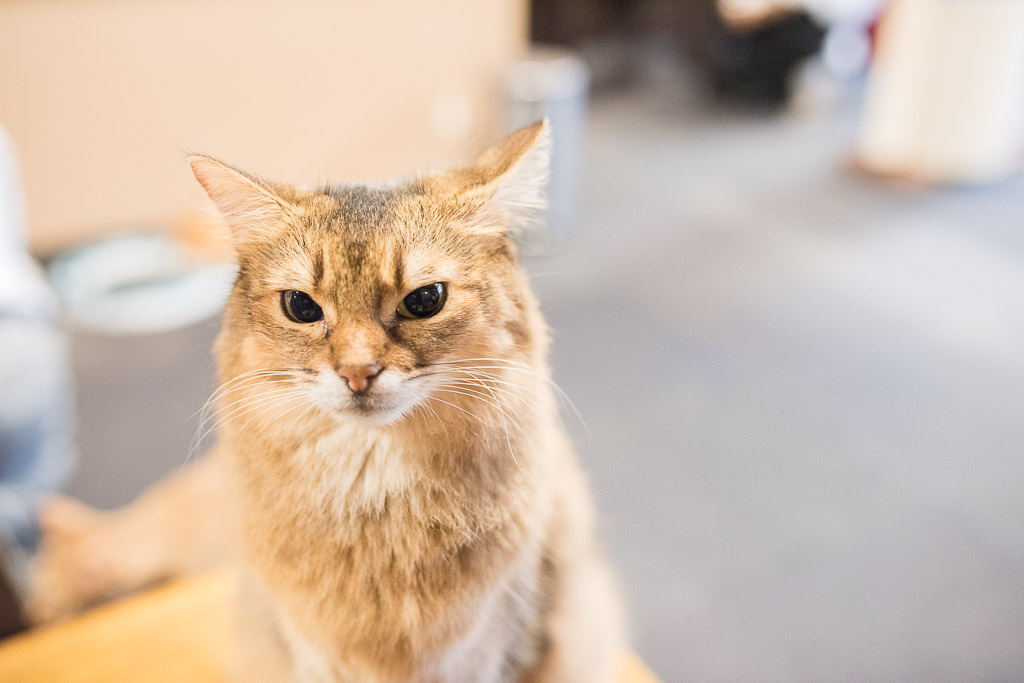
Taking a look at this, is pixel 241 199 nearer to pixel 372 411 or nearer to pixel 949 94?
pixel 372 411

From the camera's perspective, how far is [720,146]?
4734 millimetres

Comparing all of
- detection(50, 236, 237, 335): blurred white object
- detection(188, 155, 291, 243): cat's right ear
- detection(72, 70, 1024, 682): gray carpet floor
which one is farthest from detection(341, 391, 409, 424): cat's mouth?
detection(50, 236, 237, 335): blurred white object

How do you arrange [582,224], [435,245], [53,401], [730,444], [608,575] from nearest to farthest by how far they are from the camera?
[435,245], [608,575], [53,401], [730,444], [582,224]

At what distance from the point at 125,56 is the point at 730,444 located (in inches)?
113

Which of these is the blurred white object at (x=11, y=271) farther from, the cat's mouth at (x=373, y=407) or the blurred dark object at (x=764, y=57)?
the blurred dark object at (x=764, y=57)

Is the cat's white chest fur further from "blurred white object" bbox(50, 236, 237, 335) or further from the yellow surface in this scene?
"blurred white object" bbox(50, 236, 237, 335)

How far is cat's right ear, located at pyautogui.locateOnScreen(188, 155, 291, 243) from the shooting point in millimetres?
664

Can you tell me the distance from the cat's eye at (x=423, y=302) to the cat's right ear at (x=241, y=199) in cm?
15

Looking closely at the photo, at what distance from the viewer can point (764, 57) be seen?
5.15 m

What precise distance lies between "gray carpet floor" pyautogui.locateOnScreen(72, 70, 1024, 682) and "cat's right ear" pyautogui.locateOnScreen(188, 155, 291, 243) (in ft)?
0.79

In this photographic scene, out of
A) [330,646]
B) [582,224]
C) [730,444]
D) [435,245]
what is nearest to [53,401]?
[330,646]

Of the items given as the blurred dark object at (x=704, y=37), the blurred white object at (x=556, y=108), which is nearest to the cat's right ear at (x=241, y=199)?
the blurred white object at (x=556, y=108)

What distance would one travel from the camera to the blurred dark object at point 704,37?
200 inches

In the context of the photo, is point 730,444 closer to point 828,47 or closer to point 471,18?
point 471,18
